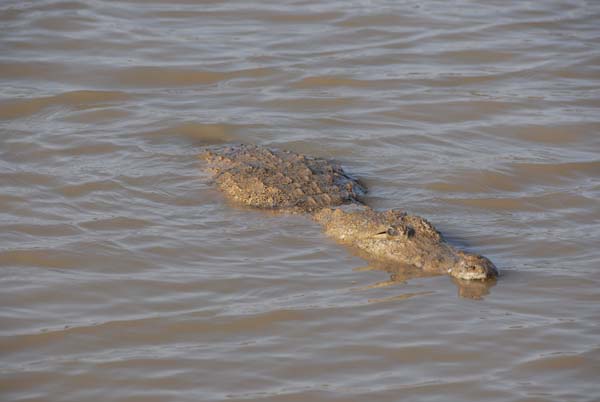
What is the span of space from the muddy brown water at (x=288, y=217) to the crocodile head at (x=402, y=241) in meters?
0.13

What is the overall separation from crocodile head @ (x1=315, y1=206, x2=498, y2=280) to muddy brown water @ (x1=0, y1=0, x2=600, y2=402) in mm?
128

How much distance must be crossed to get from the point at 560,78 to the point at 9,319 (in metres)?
7.79

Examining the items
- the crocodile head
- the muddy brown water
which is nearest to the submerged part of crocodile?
the crocodile head

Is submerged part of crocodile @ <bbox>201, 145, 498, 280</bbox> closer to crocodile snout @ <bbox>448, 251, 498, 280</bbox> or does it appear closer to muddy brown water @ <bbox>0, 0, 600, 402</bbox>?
crocodile snout @ <bbox>448, 251, 498, 280</bbox>

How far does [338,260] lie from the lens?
650 cm

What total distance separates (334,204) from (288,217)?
430mm

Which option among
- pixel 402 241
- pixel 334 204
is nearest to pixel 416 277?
pixel 402 241

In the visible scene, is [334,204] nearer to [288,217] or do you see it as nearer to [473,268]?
[288,217]

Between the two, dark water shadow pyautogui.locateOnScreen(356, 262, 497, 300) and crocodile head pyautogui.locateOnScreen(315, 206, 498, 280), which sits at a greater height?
crocodile head pyautogui.locateOnScreen(315, 206, 498, 280)

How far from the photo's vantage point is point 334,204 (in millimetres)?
7316

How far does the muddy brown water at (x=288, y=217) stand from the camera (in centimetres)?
513

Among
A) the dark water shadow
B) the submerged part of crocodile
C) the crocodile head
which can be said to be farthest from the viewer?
the submerged part of crocodile

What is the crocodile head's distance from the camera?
614 cm

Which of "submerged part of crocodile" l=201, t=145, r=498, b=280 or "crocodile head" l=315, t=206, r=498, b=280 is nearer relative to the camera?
"crocodile head" l=315, t=206, r=498, b=280
